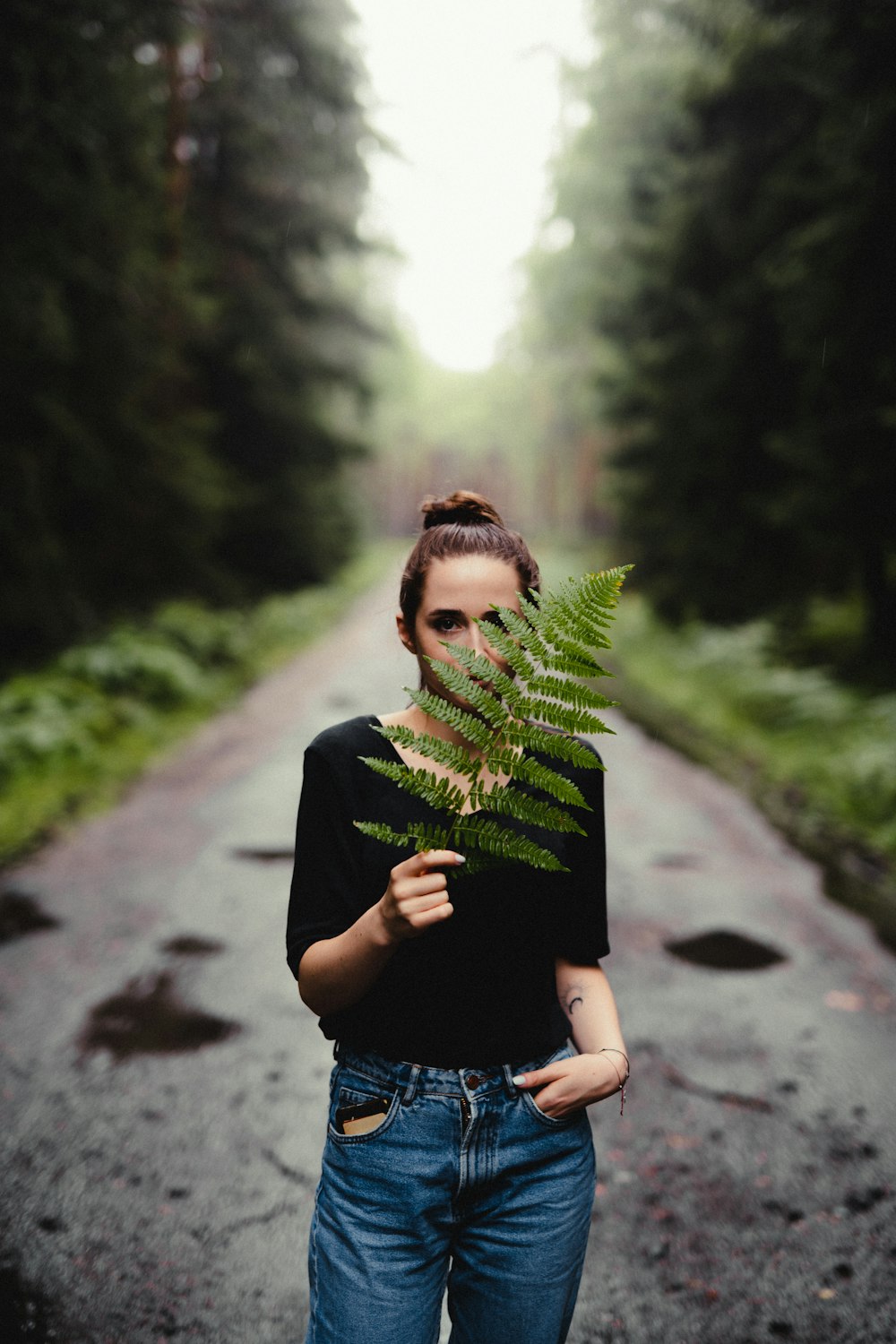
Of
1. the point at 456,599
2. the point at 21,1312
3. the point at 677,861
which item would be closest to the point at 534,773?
the point at 456,599

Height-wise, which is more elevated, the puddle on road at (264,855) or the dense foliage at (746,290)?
the dense foliage at (746,290)

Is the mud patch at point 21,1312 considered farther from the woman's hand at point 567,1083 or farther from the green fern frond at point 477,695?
the green fern frond at point 477,695

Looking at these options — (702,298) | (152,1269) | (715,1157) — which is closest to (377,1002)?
(152,1269)

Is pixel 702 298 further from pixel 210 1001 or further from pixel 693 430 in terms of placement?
pixel 210 1001

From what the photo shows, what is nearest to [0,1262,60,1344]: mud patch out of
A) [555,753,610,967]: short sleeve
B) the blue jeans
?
the blue jeans

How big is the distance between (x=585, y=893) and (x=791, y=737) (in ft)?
27.6

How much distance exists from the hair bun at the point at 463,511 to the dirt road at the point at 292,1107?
478mm

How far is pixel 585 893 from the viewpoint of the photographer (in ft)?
5.63

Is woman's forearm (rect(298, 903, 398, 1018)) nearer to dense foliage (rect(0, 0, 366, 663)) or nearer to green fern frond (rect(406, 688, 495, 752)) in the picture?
green fern frond (rect(406, 688, 495, 752))

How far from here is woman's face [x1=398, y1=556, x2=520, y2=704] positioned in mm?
1572

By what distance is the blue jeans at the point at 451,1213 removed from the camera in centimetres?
145

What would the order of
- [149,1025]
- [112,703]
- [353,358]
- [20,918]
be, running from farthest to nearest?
[353,358], [112,703], [20,918], [149,1025]

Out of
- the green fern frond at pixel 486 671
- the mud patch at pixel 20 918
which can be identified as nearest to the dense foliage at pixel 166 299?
the mud patch at pixel 20 918

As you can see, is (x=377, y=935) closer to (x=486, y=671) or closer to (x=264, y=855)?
(x=486, y=671)
